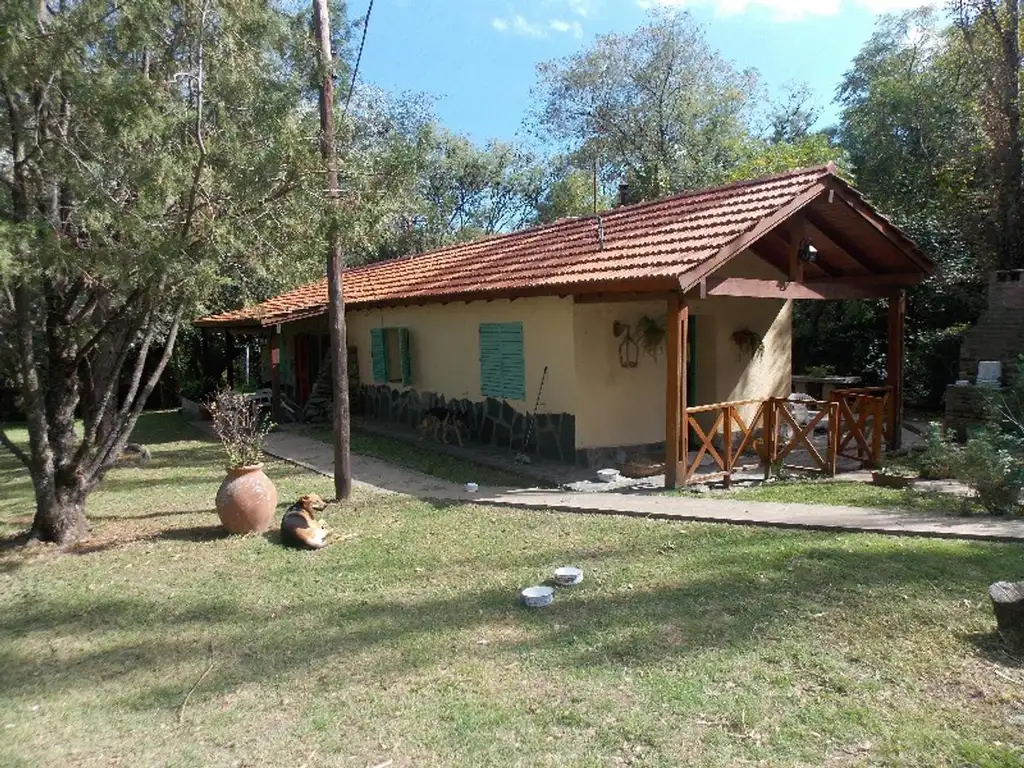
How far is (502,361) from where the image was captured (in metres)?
11.2

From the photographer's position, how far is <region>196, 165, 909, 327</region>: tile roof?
838 centimetres

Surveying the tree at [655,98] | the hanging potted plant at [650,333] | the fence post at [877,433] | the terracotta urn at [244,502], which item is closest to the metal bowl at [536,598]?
the terracotta urn at [244,502]

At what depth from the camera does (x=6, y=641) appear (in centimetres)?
498

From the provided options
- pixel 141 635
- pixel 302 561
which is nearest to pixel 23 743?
pixel 141 635

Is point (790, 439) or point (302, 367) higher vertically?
point (302, 367)

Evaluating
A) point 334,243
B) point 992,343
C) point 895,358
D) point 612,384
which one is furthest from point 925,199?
point 334,243

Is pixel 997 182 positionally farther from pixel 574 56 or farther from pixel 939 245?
pixel 574 56

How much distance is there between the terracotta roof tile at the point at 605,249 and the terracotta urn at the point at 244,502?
4051mm

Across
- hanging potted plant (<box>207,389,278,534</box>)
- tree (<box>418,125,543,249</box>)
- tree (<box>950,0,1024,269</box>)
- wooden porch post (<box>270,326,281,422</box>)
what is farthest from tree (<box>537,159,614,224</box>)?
hanging potted plant (<box>207,389,278,534</box>)

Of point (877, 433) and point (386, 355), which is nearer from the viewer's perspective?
point (877, 433)

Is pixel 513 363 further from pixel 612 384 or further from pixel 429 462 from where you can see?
pixel 429 462

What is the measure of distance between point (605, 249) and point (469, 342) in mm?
3122

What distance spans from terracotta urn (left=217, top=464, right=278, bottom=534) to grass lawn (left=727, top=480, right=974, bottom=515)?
4733mm

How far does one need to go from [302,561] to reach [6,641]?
212 cm
